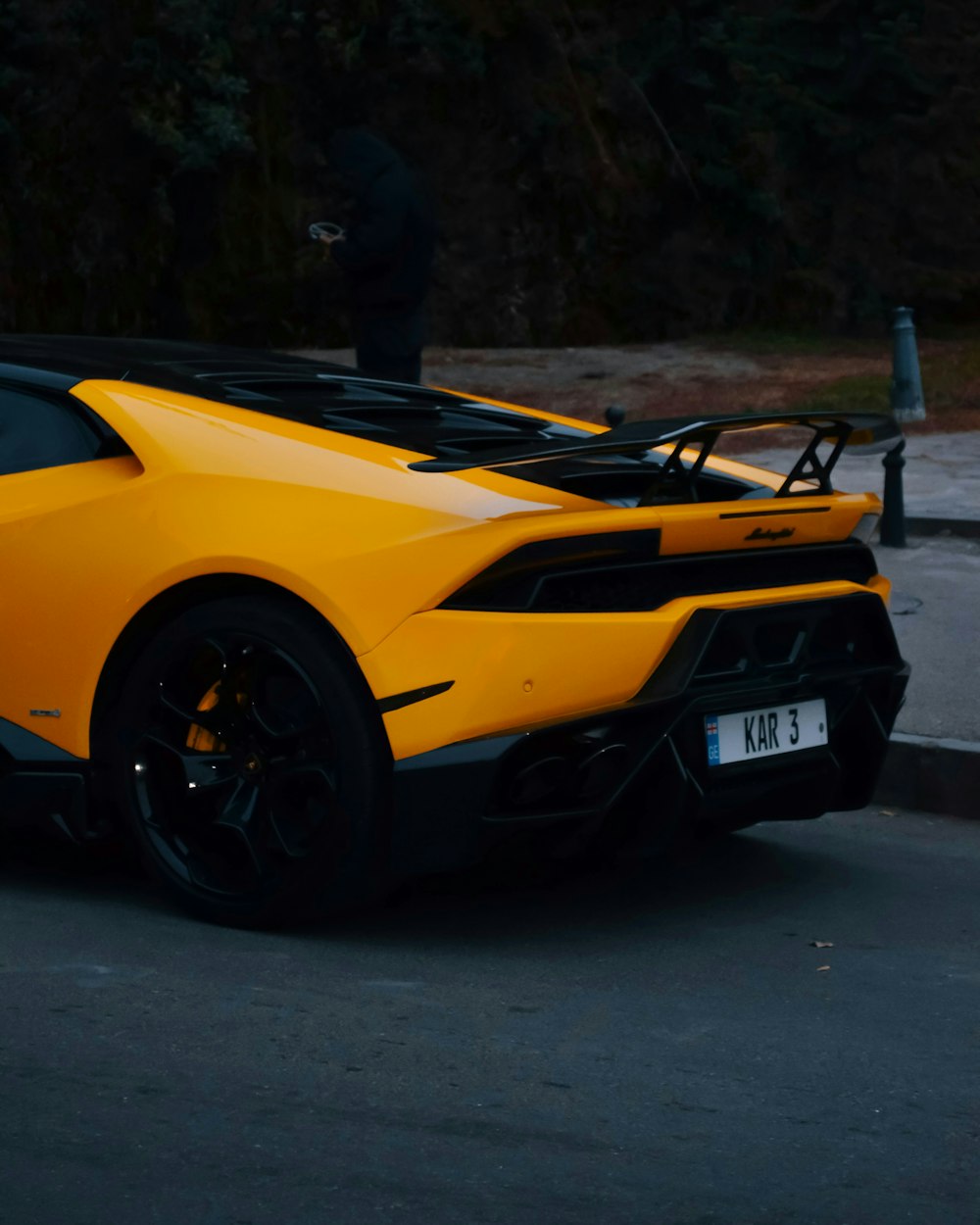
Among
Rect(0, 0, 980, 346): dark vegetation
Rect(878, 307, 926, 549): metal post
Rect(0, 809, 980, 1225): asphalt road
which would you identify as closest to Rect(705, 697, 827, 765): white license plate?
Rect(0, 809, 980, 1225): asphalt road

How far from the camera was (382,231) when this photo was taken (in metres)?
9.72

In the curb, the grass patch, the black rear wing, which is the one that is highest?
the black rear wing

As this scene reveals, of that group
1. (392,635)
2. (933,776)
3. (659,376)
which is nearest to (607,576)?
(392,635)

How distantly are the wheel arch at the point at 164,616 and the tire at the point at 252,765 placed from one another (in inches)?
0.9

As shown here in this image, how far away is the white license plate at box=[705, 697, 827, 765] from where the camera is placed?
14.4 feet

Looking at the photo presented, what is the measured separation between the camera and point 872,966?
4391 mm

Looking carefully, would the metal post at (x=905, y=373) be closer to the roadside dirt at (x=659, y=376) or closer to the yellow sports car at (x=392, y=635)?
the roadside dirt at (x=659, y=376)

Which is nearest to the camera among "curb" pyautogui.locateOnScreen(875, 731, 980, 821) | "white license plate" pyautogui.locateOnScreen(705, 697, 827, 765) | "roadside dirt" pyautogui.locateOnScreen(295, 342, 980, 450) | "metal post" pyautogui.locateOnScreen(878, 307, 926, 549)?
"white license plate" pyautogui.locateOnScreen(705, 697, 827, 765)

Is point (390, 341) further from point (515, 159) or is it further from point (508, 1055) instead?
point (515, 159)

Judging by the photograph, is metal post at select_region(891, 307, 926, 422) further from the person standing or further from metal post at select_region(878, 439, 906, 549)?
the person standing

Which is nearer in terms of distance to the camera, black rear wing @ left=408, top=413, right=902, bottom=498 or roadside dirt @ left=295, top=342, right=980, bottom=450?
black rear wing @ left=408, top=413, right=902, bottom=498

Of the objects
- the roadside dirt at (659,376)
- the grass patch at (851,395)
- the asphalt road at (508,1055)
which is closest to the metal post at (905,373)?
the roadside dirt at (659,376)

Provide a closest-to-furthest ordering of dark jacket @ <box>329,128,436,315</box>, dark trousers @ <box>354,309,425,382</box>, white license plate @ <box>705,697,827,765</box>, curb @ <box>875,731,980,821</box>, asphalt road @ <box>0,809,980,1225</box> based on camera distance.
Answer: asphalt road @ <box>0,809,980,1225</box> → white license plate @ <box>705,697,827,765</box> → curb @ <box>875,731,980,821</box> → dark jacket @ <box>329,128,436,315</box> → dark trousers @ <box>354,309,425,382</box>

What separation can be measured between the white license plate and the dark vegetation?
19465mm
